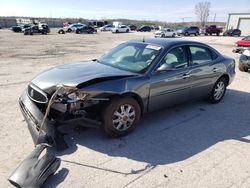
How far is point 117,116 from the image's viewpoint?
13.0ft

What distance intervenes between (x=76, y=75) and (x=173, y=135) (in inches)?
78.0

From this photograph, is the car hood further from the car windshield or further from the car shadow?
the car shadow

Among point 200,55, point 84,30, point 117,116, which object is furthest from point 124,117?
point 84,30

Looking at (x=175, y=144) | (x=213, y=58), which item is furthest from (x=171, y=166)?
(x=213, y=58)

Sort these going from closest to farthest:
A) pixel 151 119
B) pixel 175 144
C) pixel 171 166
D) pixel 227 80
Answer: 1. pixel 171 166
2. pixel 175 144
3. pixel 151 119
4. pixel 227 80

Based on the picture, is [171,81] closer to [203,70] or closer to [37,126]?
[203,70]

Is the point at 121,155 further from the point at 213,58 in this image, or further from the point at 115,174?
the point at 213,58

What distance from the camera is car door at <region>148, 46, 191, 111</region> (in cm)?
440

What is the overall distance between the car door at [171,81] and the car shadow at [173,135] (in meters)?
0.42

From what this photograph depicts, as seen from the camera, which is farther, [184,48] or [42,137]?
[184,48]

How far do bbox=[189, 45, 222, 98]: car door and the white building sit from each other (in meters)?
51.3

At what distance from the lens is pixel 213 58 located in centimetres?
573

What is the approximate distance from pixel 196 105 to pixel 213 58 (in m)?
1.18

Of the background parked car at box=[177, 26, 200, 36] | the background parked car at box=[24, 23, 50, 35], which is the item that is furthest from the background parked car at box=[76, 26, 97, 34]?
the background parked car at box=[177, 26, 200, 36]
